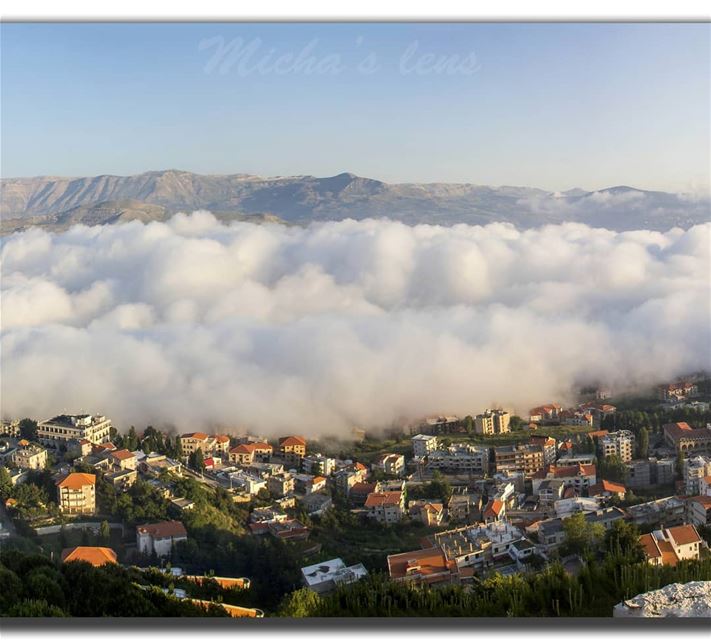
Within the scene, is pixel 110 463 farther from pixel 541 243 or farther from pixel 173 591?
pixel 541 243

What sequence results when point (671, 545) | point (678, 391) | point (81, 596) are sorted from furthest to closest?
1. point (678, 391)
2. point (671, 545)
3. point (81, 596)

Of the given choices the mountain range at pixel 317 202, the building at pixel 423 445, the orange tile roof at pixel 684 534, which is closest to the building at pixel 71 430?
the mountain range at pixel 317 202

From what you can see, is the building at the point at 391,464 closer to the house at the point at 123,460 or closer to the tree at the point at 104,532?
the house at the point at 123,460

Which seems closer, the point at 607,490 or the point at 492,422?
the point at 607,490

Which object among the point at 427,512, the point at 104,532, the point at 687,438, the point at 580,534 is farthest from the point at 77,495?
the point at 687,438

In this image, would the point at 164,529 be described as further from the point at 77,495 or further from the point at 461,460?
the point at 461,460

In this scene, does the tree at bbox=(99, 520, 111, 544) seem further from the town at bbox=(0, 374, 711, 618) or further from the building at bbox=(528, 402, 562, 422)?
the building at bbox=(528, 402, 562, 422)

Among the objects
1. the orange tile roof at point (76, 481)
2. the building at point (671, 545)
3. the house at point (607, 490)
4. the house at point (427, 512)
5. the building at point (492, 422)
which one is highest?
the building at point (492, 422)

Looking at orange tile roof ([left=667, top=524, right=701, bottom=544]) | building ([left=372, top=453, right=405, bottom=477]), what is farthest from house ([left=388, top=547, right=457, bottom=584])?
orange tile roof ([left=667, top=524, right=701, bottom=544])
